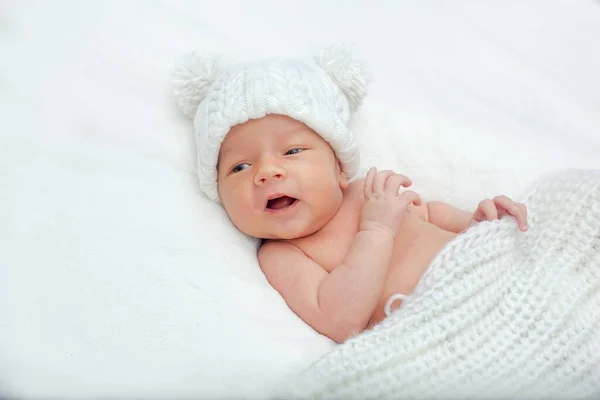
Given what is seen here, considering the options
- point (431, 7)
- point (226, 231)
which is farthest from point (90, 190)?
point (431, 7)

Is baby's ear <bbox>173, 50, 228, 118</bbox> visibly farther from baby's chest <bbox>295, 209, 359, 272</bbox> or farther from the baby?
baby's chest <bbox>295, 209, 359, 272</bbox>

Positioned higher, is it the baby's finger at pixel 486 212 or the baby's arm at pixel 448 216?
the baby's finger at pixel 486 212

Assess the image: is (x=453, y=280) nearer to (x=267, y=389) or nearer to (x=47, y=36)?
(x=267, y=389)

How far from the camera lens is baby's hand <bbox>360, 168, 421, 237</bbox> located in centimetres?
109

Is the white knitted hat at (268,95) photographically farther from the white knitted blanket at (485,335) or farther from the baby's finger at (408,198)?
the white knitted blanket at (485,335)

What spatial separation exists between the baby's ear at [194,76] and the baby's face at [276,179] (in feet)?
0.49

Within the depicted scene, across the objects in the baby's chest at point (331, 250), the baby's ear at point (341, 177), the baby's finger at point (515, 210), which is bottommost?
the baby's chest at point (331, 250)

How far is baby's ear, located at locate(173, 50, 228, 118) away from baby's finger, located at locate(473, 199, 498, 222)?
58cm

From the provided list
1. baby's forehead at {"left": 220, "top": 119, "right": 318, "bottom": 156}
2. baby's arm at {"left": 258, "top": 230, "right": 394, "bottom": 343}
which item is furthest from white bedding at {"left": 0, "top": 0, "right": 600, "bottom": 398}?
baby's forehead at {"left": 220, "top": 119, "right": 318, "bottom": 156}

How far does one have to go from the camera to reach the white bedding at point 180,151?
923 millimetres

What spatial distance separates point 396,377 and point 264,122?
1.66 ft

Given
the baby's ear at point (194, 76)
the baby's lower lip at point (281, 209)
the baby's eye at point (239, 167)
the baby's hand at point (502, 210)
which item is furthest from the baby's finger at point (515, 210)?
the baby's ear at point (194, 76)

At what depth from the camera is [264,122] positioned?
1102 millimetres

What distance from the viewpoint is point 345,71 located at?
121 cm
